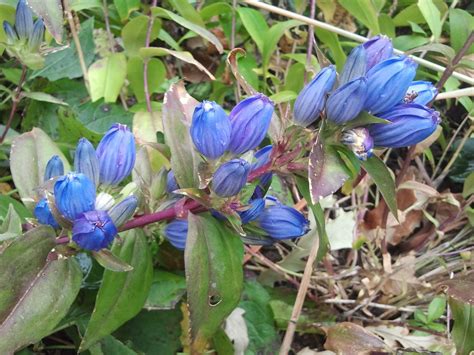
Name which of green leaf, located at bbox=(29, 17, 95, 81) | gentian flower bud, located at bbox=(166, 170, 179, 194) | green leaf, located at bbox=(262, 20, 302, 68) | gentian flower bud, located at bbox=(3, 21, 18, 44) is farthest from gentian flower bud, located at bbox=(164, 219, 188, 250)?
green leaf, located at bbox=(29, 17, 95, 81)

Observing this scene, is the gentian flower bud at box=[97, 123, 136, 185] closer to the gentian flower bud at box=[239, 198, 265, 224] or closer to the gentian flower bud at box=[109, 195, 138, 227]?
the gentian flower bud at box=[109, 195, 138, 227]

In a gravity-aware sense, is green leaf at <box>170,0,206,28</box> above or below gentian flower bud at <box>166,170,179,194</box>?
above

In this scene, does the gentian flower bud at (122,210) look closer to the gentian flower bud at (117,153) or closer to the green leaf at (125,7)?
the gentian flower bud at (117,153)

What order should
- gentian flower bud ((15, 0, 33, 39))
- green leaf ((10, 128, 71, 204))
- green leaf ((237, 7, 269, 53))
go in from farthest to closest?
green leaf ((237, 7, 269, 53)) < gentian flower bud ((15, 0, 33, 39)) < green leaf ((10, 128, 71, 204))

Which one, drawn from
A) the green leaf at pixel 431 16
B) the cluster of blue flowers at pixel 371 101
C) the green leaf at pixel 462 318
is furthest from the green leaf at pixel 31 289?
the green leaf at pixel 431 16

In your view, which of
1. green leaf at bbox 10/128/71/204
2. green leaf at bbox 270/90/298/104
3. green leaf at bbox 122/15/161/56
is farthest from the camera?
green leaf at bbox 122/15/161/56

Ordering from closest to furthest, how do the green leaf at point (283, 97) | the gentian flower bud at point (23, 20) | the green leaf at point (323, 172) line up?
1. the green leaf at point (323, 172)
2. the gentian flower bud at point (23, 20)
3. the green leaf at point (283, 97)

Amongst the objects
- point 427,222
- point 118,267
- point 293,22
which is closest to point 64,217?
point 118,267
